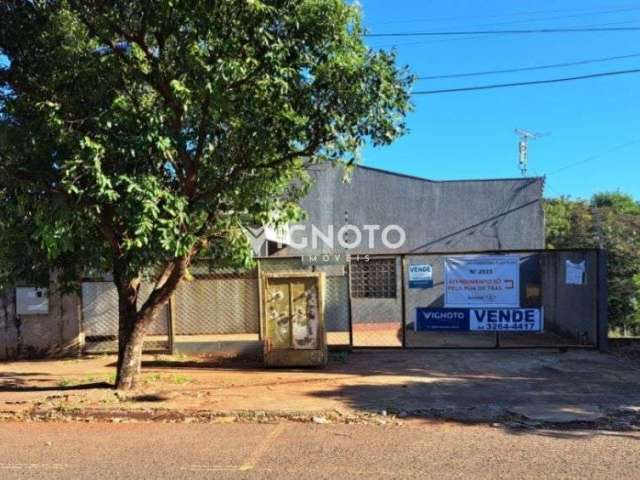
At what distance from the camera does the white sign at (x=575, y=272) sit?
40.2 ft

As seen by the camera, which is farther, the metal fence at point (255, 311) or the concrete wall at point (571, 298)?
the concrete wall at point (571, 298)

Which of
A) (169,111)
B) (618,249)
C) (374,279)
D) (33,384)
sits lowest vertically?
(33,384)

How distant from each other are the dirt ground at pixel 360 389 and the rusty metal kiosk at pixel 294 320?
0.31 metres

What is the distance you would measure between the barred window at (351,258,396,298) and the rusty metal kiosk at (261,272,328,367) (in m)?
7.51

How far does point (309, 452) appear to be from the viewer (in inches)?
234

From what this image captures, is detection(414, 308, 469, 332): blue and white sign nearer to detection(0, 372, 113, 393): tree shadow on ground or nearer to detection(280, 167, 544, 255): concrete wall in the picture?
detection(0, 372, 113, 393): tree shadow on ground

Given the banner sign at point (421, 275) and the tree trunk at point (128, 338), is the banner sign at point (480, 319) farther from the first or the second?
the tree trunk at point (128, 338)

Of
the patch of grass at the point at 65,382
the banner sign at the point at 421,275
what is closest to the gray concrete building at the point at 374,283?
the banner sign at the point at 421,275

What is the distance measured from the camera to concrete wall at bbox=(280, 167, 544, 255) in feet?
58.2

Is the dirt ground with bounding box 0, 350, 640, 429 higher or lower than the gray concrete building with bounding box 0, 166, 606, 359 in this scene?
lower

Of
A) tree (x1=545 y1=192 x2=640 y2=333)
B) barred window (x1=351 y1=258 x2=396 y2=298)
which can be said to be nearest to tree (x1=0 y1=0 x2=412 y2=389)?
tree (x1=545 y1=192 x2=640 y2=333)

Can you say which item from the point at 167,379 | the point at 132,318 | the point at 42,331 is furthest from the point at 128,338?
the point at 42,331

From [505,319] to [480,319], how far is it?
0.45 metres

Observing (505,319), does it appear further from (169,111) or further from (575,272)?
(169,111)
